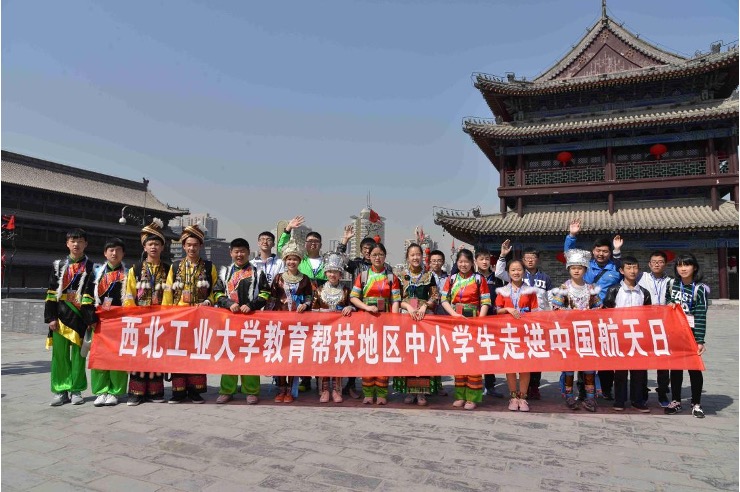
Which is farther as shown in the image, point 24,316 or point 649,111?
point 649,111

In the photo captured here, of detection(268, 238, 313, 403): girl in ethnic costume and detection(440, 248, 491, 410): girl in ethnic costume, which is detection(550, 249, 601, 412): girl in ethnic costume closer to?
detection(440, 248, 491, 410): girl in ethnic costume

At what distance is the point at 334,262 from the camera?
5461 mm

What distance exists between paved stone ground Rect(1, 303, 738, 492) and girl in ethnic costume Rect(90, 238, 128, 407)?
223mm

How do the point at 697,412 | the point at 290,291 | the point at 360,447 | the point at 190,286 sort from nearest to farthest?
the point at 360,447 → the point at 697,412 → the point at 190,286 → the point at 290,291

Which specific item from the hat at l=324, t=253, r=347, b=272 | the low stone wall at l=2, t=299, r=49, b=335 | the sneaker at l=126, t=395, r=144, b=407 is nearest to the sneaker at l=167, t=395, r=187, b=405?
the sneaker at l=126, t=395, r=144, b=407

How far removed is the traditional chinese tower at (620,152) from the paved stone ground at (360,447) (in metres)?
16.8

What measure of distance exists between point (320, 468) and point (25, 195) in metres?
35.2

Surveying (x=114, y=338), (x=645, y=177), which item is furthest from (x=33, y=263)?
(x=645, y=177)

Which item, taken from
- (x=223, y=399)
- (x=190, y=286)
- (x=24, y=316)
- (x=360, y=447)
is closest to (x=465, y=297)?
(x=360, y=447)

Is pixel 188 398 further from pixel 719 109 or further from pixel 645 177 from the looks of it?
pixel 719 109

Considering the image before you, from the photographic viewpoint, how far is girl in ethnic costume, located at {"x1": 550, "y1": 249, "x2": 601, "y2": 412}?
4980 millimetres

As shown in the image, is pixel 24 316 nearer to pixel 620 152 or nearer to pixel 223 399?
pixel 223 399

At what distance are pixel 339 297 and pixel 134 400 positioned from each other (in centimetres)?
252

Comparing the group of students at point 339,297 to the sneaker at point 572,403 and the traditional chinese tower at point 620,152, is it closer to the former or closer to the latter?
the sneaker at point 572,403
